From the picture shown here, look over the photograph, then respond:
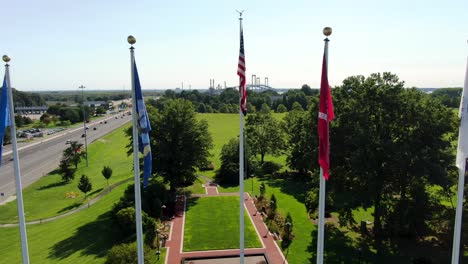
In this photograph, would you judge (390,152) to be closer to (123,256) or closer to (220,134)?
(123,256)

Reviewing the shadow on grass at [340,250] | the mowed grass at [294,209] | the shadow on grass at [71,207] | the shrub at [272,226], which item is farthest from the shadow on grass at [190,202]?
the shadow on grass at [340,250]

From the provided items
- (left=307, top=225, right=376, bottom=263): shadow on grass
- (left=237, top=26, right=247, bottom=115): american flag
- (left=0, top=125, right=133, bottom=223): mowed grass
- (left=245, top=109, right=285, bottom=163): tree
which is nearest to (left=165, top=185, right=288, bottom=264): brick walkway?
(left=307, top=225, right=376, bottom=263): shadow on grass

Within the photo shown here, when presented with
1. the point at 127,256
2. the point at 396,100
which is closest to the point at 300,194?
the point at 396,100

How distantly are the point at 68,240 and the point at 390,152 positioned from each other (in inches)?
964

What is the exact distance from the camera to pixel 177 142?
36312 mm

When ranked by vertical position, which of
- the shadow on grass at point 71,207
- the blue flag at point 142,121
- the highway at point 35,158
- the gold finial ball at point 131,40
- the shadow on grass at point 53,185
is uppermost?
the gold finial ball at point 131,40

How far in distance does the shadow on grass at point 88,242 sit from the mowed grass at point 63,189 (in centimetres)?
780

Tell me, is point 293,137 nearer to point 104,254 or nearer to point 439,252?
point 439,252

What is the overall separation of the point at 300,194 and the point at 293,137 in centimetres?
1093

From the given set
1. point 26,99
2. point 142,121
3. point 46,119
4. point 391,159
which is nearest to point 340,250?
point 391,159

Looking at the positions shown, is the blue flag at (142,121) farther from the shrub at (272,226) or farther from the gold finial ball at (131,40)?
the shrub at (272,226)

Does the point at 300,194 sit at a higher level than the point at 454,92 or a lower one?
lower

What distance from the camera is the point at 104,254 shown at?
24.0 m

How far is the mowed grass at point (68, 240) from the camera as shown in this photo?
23984 millimetres
